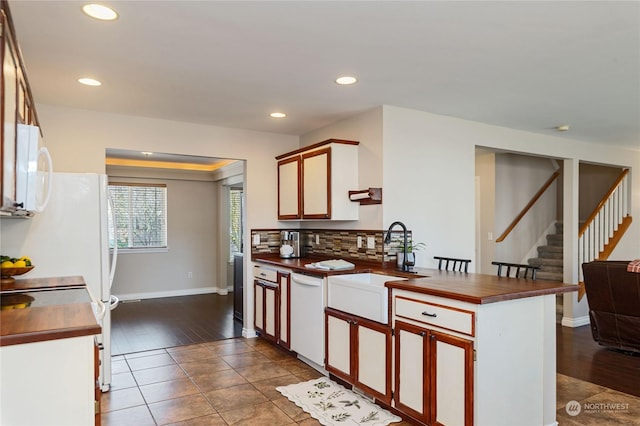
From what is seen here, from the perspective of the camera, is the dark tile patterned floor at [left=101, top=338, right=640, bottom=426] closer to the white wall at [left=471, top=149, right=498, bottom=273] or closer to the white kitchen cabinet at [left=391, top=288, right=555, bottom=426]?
the white kitchen cabinet at [left=391, top=288, right=555, bottom=426]

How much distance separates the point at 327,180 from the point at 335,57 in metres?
1.55

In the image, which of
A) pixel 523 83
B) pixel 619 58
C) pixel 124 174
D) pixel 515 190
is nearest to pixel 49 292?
pixel 523 83

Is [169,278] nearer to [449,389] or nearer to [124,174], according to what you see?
[124,174]

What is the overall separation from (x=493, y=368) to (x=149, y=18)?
263 cm

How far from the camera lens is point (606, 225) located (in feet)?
19.8

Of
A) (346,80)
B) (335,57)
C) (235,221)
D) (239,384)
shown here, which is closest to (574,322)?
(239,384)

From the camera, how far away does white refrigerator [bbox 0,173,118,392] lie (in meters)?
3.01

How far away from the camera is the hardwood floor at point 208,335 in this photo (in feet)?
12.2

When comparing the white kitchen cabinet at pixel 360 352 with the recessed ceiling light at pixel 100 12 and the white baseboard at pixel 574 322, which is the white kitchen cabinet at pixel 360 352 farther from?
the white baseboard at pixel 574 322

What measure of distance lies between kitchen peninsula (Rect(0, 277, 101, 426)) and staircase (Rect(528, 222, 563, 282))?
20.5ft

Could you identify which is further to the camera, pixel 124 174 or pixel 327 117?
pixel 124 174

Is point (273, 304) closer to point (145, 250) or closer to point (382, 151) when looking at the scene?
point (382, 151)

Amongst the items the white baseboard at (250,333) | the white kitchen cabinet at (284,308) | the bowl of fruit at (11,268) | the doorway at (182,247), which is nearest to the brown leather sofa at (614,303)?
the white kitchen cabinet at (284,308)

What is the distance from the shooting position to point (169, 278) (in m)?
7.39
